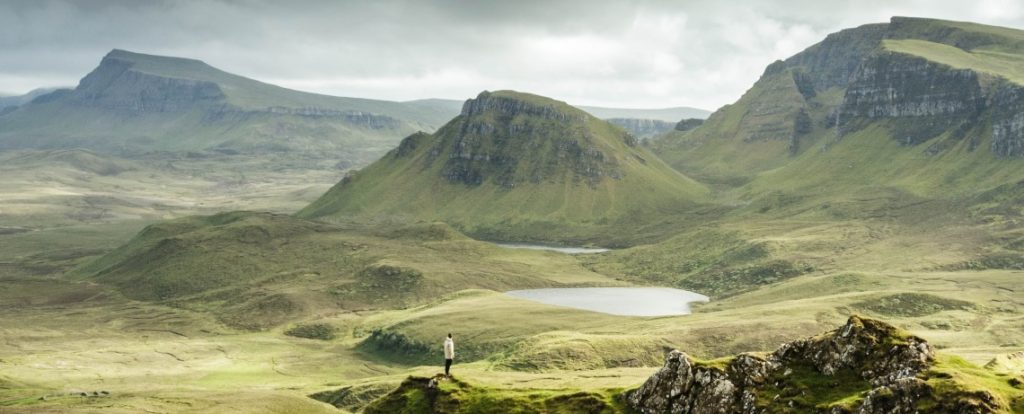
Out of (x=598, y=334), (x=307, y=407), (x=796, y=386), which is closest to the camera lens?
(x=796, y=386)

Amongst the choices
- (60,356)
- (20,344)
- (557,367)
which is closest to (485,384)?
(557,367)

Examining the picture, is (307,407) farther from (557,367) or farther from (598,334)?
(598,334)

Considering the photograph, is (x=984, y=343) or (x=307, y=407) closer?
(x=307, y=407)

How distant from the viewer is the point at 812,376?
60344mm

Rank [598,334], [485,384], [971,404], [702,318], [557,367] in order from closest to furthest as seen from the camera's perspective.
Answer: [971,404], [485,384], [557,367], [598,334], [702,318]

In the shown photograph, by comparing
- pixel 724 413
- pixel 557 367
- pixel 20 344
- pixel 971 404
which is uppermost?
pixel 971 404

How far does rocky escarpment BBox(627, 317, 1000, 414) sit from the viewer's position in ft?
182

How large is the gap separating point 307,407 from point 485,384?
3525 cm

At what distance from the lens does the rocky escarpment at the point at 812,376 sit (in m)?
55.6

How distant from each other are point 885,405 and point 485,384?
41.2m

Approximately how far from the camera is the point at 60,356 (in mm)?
168750

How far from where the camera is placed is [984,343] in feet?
521

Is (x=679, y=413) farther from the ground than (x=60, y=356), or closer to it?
farther from the ground

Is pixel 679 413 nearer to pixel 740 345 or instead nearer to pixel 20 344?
pixel 740 345
